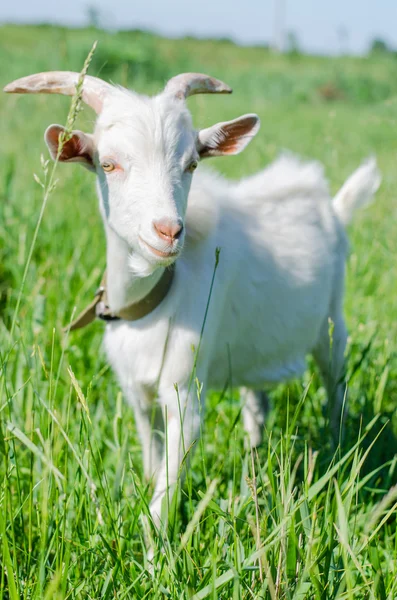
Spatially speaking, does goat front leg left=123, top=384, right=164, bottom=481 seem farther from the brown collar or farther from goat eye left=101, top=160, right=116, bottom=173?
goat eye left=101, top=160, right=116, bottom=173

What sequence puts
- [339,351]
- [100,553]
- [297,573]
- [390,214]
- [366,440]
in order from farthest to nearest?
[390,214]
[339,351]
[366,440]
[100,553]
[297,573]

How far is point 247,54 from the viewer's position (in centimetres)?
4056

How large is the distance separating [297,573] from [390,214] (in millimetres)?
2871

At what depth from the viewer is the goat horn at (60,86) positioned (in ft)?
7.06

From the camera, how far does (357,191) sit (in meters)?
3.60

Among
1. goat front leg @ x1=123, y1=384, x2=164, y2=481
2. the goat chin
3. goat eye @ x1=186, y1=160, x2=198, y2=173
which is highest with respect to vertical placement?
goat eye @ x1=186, y1=160, x2=198, y2=173

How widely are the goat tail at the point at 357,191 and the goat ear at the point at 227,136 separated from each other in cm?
136

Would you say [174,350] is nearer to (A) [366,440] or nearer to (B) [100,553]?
(B) [100,553]

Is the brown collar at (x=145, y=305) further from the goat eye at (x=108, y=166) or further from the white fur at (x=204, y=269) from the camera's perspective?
the goat eye at (x=108, y=166)

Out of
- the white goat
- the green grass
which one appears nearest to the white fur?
the white goat

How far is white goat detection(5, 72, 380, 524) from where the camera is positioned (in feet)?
6.70

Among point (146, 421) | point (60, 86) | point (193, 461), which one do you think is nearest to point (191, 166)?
point (60, 86)

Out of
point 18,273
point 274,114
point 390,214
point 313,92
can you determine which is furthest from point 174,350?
point 313,92

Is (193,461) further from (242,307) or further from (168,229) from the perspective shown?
(168,229)
